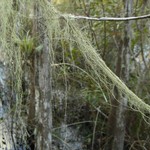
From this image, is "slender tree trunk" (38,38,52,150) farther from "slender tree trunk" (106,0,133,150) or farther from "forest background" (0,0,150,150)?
"slender tree trunk" (106,0,133,150)

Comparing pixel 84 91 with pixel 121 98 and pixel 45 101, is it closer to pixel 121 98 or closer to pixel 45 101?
pixel 121 98

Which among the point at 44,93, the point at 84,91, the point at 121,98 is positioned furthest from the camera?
the point at 84,91

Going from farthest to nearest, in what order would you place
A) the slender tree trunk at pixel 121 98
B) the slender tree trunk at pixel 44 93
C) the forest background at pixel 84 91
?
the slender tree trunk at pixel 121 98
the forest background at pixel 84 91
the slender tree trunk at pixel 44 93

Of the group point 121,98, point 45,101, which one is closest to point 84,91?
point 121,98

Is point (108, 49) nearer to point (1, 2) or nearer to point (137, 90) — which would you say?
point (137, 90)

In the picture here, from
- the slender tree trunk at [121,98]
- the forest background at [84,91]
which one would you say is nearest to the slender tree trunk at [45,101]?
the forest background at [84,91]

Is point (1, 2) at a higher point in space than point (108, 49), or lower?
higher

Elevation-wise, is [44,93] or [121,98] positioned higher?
[44,93]

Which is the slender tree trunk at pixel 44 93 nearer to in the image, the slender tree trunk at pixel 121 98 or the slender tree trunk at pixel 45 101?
the slender tree trunk at pixel 45 101

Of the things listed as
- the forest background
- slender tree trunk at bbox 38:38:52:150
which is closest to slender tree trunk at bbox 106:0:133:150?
the forest background

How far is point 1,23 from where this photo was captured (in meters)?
1.30

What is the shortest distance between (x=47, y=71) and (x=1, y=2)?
0.50m

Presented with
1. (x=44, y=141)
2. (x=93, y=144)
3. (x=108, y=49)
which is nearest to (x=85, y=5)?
(x=108, y=49)

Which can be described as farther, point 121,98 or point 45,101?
point 121,98
